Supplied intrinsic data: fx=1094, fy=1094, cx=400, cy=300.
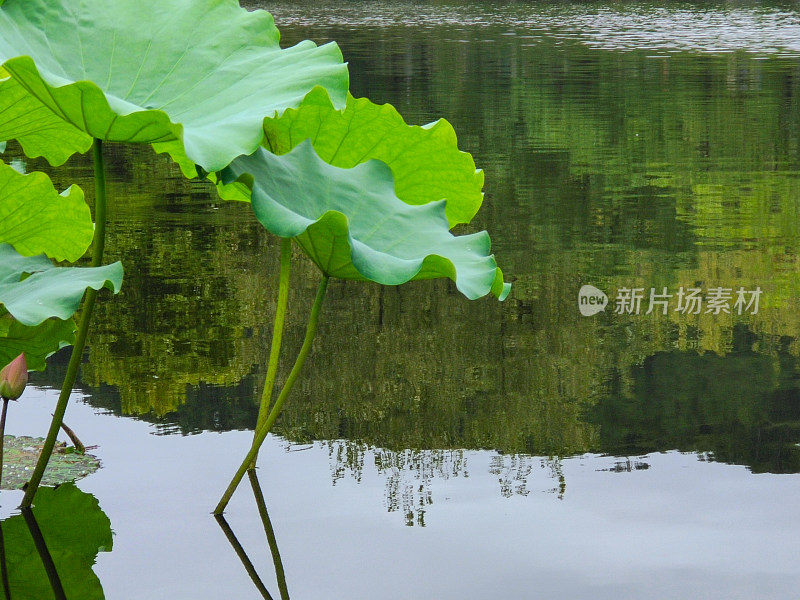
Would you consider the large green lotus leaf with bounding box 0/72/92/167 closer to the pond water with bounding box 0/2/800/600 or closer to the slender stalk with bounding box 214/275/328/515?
the slender stalk with bounding box 214/275/328/515

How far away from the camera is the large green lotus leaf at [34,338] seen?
2.82m

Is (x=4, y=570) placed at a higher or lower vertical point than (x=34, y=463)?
lower

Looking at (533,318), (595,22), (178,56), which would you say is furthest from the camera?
(595,22)

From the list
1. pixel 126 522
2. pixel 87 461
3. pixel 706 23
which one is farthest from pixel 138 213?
pixel 706 23

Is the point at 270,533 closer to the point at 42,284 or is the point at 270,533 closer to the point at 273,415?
the point at 273,415

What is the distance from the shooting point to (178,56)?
2713 mm

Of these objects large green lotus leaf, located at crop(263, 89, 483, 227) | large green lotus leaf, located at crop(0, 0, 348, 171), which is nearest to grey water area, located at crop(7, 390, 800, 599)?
large green lotus leaf, located at crop(263, 89, 483, 227)

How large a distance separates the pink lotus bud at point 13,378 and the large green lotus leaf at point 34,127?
1.82 feet

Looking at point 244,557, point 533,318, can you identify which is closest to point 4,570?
point 244,557

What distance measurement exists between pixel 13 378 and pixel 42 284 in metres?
0.25

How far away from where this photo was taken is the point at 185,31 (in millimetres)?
2742

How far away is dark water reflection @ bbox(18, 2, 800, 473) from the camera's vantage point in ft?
11.7

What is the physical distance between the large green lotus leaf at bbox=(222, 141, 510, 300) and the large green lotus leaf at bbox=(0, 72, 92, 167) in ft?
1.62

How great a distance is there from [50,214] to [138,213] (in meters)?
4.25
